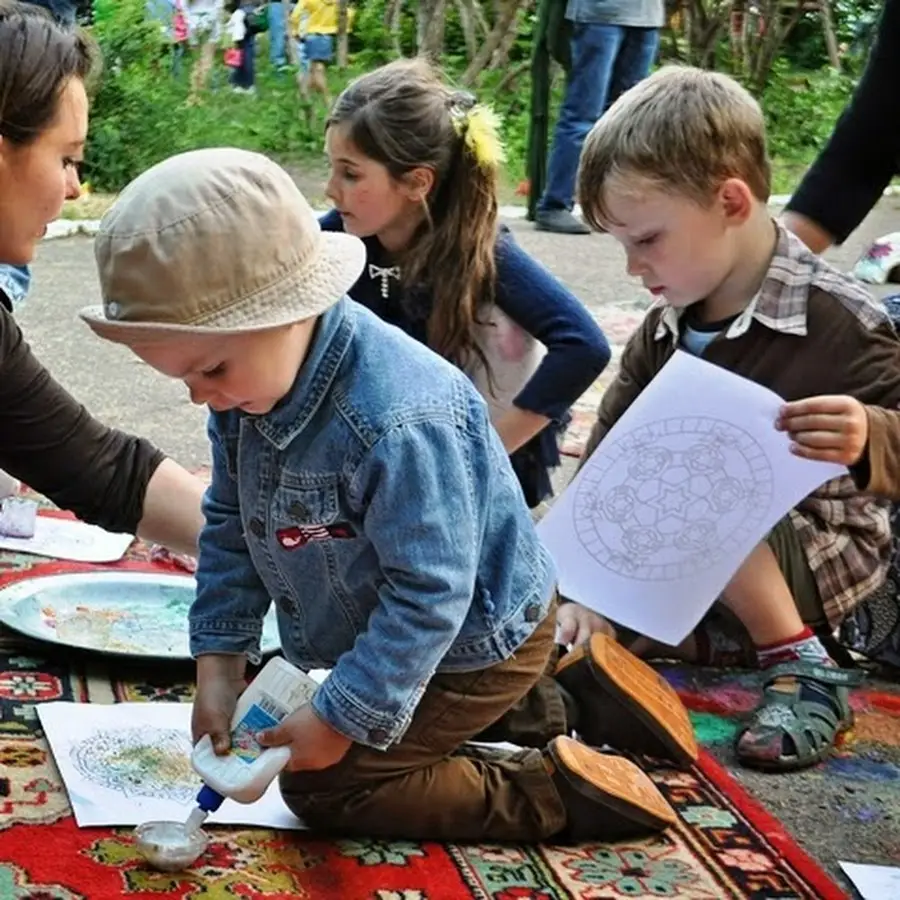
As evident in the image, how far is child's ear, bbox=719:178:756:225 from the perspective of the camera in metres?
2.06

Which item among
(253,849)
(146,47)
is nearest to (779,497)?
(253,849)

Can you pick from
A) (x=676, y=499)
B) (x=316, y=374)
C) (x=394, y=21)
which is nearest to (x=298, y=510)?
(x=316, y=374)

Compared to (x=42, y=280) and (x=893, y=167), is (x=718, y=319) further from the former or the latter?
(x=42, y=280)

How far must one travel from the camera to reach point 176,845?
151 cm

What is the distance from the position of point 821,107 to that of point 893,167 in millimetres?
6755

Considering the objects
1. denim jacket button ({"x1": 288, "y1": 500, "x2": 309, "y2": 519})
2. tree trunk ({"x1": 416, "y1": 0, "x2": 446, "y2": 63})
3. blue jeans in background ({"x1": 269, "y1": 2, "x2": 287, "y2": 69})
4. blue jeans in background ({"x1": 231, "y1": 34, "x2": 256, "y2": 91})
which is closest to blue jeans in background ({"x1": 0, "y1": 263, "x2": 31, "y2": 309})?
denim jacket button ({"x1": 288, "y1": 500, "x2": 309, "y2": 519})

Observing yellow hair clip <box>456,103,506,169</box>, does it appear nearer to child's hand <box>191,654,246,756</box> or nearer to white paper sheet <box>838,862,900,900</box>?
child's hand <box>191,654,246,756</box>

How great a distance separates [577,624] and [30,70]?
101 cm

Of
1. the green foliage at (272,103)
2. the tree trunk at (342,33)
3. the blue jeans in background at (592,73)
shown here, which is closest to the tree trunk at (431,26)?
the green foliage at (272,103)

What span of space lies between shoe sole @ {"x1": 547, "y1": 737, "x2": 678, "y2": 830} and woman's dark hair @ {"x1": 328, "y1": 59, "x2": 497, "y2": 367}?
0.82 meters

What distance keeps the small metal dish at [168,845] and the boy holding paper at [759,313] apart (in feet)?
2.44

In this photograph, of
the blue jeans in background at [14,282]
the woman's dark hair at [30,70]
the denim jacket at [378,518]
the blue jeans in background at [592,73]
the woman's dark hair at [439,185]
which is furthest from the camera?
the blue jeans in background at [592,73]

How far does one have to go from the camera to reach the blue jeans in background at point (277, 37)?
977cm

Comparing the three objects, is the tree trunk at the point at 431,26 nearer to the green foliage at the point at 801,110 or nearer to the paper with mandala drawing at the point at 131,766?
the green foliage at the point at 801,110
